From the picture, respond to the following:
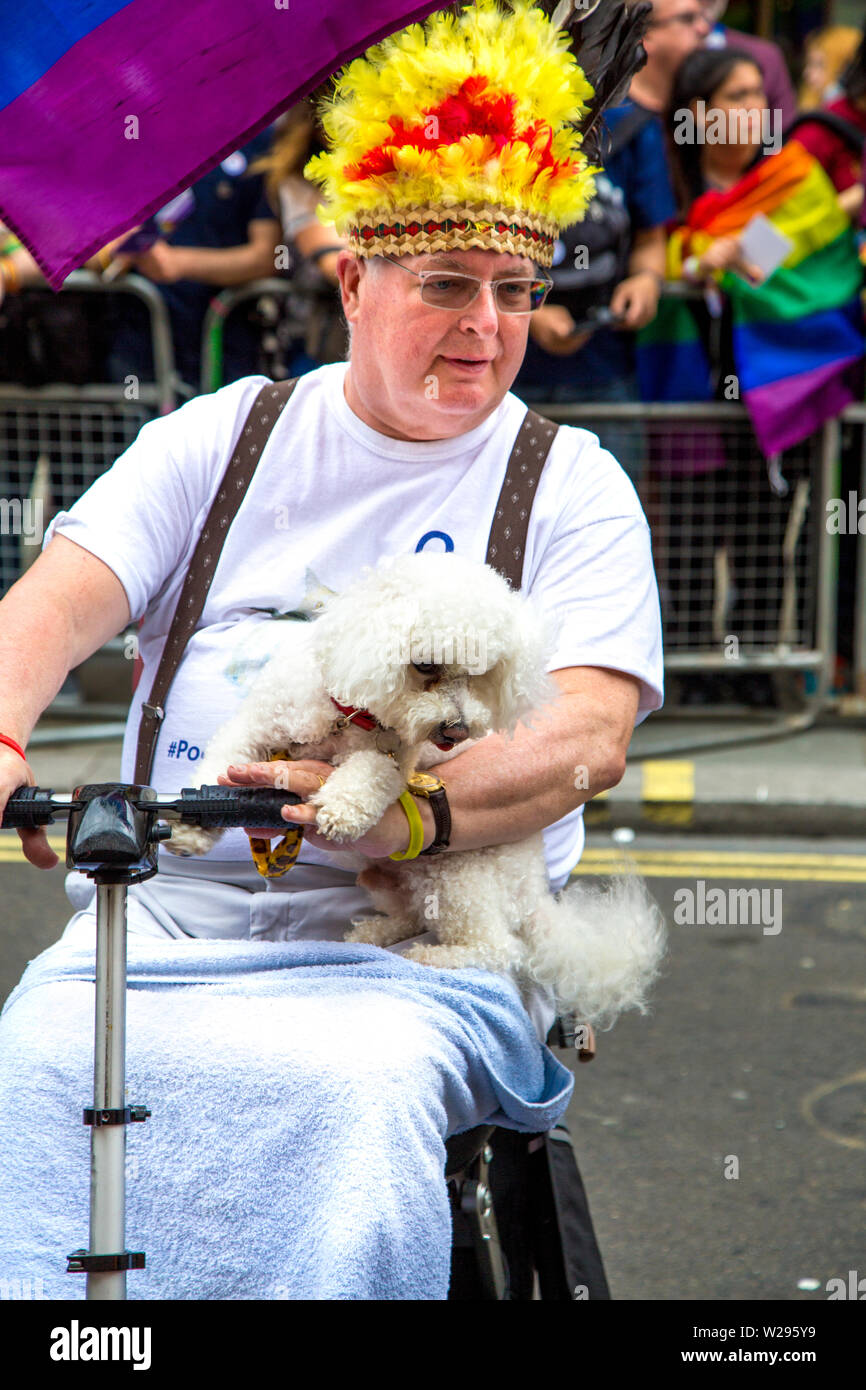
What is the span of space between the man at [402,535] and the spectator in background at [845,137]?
15.4 feet

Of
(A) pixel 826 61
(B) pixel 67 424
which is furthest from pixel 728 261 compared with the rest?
(B) pixel 67 424

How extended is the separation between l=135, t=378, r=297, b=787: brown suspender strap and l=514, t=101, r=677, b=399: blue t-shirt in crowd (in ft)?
13.5

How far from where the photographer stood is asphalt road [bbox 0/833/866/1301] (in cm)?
349

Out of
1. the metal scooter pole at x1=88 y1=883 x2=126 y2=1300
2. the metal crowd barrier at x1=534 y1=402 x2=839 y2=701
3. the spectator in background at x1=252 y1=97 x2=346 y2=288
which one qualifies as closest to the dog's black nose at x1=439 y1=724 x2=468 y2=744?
the metal scooter pole at x1=88 y1=883 x2=126 y2=1300

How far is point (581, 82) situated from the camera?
7.98 feet

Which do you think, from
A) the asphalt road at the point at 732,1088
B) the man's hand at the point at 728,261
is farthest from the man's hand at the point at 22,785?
the man's hand at the point at 728,261

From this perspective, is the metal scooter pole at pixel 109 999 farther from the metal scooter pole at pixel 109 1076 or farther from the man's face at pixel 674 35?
the man's face at pixel 674 35

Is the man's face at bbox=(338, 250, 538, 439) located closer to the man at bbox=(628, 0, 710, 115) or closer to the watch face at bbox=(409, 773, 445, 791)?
the watch face at bbox=(409, 773, 445, 791)

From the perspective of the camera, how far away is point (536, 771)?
7.44 ft

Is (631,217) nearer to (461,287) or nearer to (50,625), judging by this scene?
(461,287)

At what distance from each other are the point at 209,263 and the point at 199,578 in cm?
457
